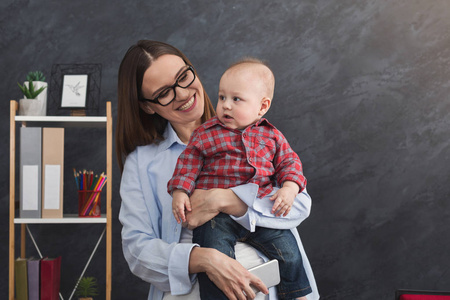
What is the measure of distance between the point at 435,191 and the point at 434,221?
0.21 m

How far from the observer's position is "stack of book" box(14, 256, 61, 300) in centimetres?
261

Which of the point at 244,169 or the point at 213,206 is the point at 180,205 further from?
the point at 244,169

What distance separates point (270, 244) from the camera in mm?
1311

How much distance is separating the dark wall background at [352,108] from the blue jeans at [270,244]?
1.97m

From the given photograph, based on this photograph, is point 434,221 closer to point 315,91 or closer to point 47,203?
point 315,91

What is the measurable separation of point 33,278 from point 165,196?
156 cm

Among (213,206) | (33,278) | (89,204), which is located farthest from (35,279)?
(213,206)

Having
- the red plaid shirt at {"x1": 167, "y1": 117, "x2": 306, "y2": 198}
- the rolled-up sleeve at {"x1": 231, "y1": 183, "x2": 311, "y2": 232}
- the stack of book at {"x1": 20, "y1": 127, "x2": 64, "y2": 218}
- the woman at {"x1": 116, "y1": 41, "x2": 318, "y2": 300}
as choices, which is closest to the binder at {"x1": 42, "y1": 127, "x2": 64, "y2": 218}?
the stack of book at {"x1": 20, "y1": 127, "x2": 64, "y2": 218}

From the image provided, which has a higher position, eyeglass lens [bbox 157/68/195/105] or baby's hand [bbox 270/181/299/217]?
eyeglass lens [bbox 157/68/195/105]

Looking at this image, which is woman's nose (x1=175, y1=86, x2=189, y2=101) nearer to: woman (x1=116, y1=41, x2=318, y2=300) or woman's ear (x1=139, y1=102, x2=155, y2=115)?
woman (x1=116, y1=41, x2=318, y2=300)

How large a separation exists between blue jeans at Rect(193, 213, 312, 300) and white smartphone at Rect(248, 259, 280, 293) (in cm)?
4

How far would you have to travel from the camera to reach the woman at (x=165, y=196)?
1264 mm

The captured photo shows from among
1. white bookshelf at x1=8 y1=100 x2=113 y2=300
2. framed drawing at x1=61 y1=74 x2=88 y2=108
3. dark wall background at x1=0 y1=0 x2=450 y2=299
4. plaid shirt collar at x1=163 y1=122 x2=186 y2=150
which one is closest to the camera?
plaid shirt collar at x1=163 y1=122 x2=186 y2=150

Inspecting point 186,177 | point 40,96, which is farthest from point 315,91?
point 186,177
